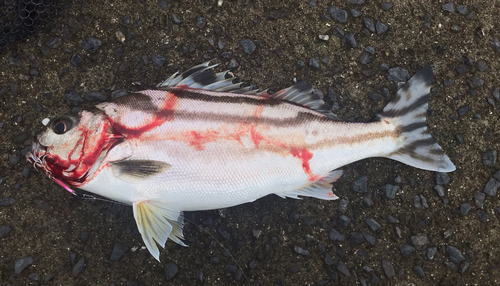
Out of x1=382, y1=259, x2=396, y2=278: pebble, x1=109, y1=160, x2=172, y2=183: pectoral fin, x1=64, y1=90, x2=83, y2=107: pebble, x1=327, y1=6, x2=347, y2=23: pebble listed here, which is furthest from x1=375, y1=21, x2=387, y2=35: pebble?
x1=64, y1=90, x2=83, y2=107: pebble

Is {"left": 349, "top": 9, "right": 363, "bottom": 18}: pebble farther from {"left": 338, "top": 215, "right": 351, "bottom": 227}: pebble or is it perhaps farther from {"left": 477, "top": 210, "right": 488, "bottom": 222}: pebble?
{"left": 477, "top": 210, "right": 488, "bottom": 222}: pebble

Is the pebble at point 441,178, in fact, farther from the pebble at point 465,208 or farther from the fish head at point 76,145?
the fish head at point 76,145

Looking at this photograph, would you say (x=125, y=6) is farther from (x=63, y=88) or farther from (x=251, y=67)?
(x=251, y=67)

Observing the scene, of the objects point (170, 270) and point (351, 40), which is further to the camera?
point (351, 40)

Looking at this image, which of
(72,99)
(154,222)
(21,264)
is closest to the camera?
(154,222)

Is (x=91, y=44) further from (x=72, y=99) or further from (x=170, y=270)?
(x=170, y=270)

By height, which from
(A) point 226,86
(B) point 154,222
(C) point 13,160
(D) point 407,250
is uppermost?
(A) point 226,86

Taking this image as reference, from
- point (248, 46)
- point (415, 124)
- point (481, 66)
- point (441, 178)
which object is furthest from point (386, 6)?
point (441, 178)
